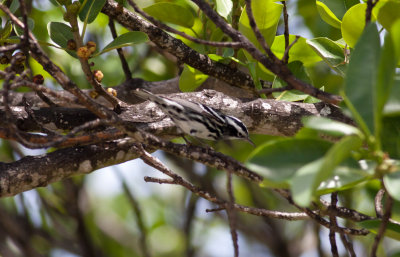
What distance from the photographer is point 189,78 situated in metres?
3.09

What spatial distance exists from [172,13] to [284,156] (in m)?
1.72

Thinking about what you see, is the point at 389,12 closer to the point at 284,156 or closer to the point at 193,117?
the point at 284,156

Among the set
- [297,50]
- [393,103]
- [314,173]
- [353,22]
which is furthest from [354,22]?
[314,173]

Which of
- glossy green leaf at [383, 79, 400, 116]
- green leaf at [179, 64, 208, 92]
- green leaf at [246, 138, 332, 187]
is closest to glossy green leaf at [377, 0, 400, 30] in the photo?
glossy green leaf at [383, 79, 400, 116]

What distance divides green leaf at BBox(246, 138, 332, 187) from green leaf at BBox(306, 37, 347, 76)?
0.98 meters

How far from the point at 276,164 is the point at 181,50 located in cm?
164

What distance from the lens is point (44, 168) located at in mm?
2383

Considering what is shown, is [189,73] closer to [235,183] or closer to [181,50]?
[181,50]

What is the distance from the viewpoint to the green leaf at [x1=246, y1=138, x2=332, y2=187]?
57.1 inches

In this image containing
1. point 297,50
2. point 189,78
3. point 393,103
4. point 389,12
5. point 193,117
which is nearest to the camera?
point 393,103

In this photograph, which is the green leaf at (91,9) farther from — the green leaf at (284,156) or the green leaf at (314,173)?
the green leaf at (314,173)

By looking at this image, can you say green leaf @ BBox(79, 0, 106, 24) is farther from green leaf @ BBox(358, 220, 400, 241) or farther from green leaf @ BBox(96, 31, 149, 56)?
green leaf @ BBox(358, 220, 400, 241)

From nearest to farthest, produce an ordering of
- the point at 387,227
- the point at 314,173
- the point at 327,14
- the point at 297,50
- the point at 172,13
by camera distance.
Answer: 1. the point at 314,173
2. the point at 387,227
3. the point at 327,14
4. the point at 297,50
5. the point at 172,13

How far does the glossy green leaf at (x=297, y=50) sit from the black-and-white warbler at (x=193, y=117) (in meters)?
0.49
